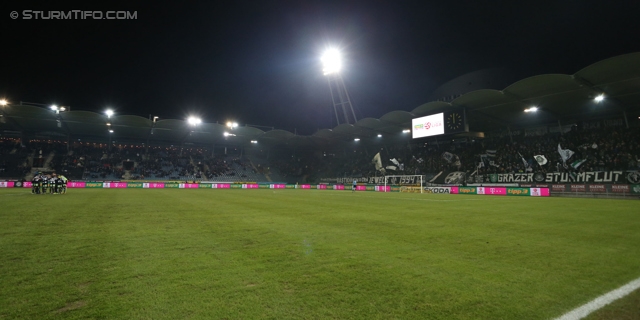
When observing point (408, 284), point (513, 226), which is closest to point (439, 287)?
point (408, 284)

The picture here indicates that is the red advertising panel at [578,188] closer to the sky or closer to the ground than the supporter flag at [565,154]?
closer to the ground

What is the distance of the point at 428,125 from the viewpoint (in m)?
33.8

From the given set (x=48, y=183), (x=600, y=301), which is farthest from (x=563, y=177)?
(x=48, y=183)

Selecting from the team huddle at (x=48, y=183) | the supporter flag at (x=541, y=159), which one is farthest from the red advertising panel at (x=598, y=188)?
the team huddle at (x=48, y=183)

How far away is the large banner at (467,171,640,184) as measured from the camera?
80.3ft

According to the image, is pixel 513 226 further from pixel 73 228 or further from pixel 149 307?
pixel 73 228

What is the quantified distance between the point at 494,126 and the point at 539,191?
14790 mm

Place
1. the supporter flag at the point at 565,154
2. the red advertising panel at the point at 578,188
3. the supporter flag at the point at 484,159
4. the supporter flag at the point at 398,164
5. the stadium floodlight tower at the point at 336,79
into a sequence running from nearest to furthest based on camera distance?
the red advertising panel at the point at 578,188 < the supporter flag at the point at 565,154 < the stadium floodlight tower at the point at 336,79 < the supporter flag at the point at 484,159 < the supporter flag at the point at 398,164

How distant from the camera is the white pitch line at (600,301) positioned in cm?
280

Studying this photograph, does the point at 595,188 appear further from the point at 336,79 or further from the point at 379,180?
the point at 336,79

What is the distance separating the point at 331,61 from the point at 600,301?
32.4 meters

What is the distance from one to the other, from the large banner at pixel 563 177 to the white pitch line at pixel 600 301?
1142 inches

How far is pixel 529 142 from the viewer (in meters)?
35.6

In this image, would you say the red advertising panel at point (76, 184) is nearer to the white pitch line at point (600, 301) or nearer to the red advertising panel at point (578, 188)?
the white pitch line at point (600, 301)
